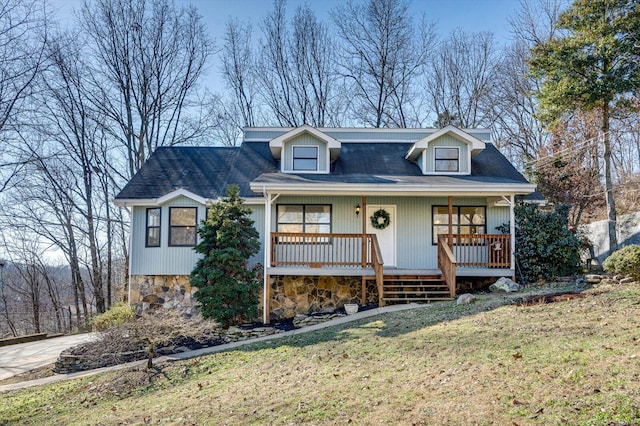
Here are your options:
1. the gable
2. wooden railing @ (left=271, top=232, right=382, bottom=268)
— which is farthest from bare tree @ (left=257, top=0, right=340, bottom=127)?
wooden railing @ (left=271, top=232, right=382, bottom=268)

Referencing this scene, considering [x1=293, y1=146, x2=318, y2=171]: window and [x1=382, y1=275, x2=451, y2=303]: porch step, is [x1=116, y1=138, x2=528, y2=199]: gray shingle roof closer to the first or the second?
[x1=293, y1=146, x2=318, y2=171]: window

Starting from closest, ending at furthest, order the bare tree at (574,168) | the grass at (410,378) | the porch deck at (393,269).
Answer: the grass at (410,378) < the porch deck at (393,269) < the bare tree at (574,168)

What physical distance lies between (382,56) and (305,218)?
1295 cm

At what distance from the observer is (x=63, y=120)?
A: 1864 centimetres

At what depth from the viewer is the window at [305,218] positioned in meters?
12.8

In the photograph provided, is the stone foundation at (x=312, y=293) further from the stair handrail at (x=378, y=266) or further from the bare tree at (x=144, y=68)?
the bare tree at (x=144, y=68)

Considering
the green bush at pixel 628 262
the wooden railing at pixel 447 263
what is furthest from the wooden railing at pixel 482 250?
the green bush at pixel 628 262

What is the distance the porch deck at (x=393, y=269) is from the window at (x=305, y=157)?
253 cm

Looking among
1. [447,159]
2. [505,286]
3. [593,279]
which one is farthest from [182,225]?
[593,279]

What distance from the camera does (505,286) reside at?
35.2 feet

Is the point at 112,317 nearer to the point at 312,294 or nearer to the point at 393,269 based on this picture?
the point at 312,294

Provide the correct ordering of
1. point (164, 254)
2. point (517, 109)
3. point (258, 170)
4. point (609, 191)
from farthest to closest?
point (517, 109), point (609, 191), point (258, 170), point (164, 254)

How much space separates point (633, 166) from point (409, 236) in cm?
1679

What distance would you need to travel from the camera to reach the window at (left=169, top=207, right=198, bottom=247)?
41.8 ft
